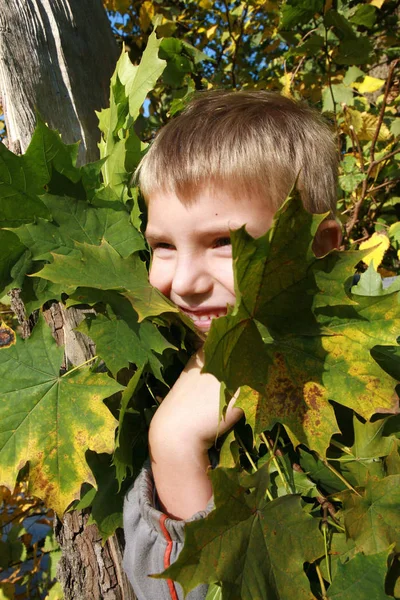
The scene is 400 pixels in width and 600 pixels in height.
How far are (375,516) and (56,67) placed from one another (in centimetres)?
128

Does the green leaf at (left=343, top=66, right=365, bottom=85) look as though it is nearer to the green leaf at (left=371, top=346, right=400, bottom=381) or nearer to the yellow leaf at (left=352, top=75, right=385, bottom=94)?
the yellow leaf at (left=352, top=75, right=385, bottom=94)

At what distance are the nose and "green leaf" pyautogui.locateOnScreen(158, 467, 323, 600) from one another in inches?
14.7

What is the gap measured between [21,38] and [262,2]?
1684 millimetres

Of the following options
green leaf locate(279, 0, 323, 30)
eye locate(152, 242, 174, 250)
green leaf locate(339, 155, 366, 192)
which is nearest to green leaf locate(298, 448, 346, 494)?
eye locate(152, 242, 174, 250)

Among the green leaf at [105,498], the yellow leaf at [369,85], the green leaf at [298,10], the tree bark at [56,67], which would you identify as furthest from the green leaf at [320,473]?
the yellow leaf at [369,85]

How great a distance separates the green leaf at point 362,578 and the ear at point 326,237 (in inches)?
23.8

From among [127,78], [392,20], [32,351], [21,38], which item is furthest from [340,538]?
[392,20]

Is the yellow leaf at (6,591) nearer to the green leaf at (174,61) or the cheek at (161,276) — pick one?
the cheek at (161,276)

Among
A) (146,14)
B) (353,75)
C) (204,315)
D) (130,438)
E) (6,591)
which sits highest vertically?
(146,14)

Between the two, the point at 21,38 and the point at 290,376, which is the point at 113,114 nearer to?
the point at 21,38

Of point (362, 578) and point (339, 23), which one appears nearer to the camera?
point (362, 578)

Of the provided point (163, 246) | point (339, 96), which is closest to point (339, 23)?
point (339, 96)

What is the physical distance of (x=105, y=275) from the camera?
0.90m

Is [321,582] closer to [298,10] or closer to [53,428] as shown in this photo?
[53,428]
